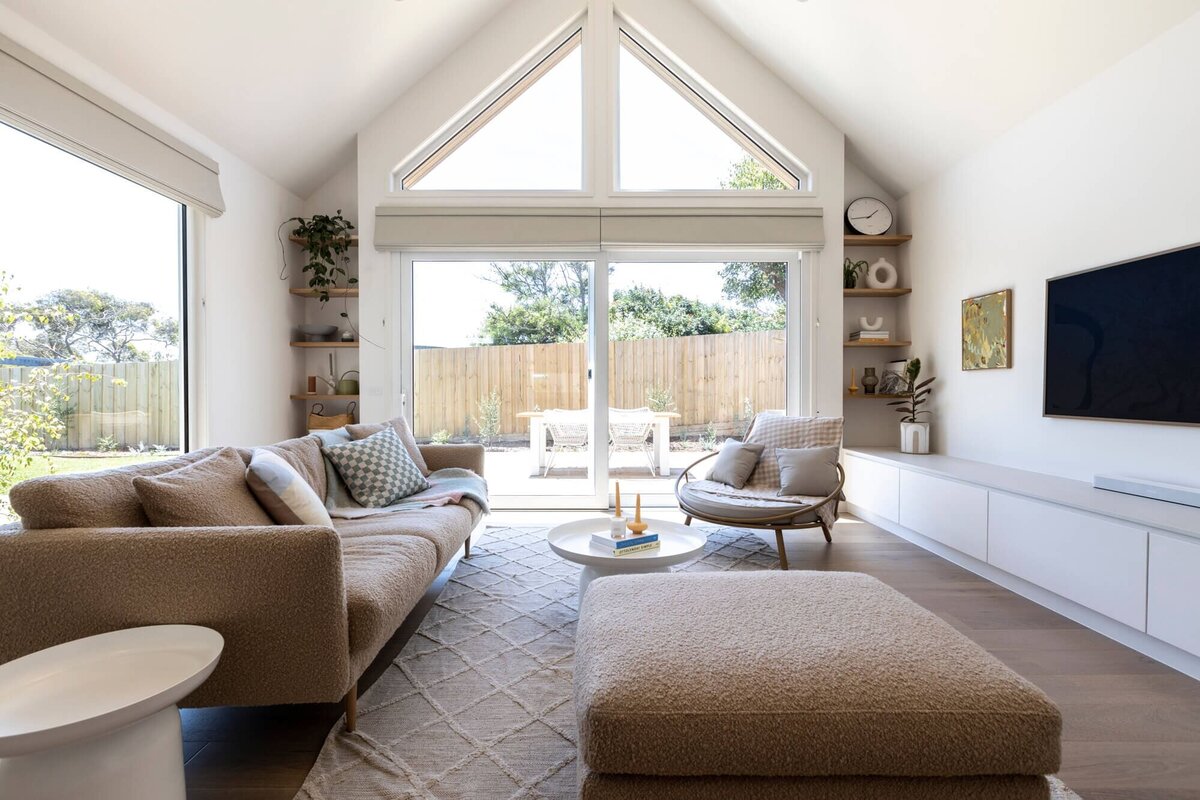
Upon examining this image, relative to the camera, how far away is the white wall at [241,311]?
359cm

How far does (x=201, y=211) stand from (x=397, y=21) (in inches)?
66.0

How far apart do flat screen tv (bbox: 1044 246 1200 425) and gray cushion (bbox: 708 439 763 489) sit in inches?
62.6

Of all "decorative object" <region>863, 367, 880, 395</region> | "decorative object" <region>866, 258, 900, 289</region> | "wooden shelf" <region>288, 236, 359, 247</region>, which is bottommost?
"decorative object" <region>863, 367, 880, 395</region>

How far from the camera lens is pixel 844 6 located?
3523 millimetres

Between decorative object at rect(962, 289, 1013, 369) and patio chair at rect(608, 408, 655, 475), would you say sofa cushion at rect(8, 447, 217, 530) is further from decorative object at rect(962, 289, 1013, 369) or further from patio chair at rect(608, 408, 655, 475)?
decorative object at rect(962, 289, 1013, 369)

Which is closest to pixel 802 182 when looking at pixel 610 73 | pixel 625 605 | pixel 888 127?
pixel 888 127

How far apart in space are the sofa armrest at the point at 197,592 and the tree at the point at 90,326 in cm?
150

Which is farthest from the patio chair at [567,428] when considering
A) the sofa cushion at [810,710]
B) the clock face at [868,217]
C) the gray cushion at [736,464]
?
the sofa cushion at [810,710]

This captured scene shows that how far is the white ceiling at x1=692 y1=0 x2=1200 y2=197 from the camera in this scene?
2805 millimetres

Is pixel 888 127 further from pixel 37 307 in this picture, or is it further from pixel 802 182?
pixel 37 307

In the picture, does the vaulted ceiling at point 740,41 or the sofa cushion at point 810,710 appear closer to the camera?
the sofa cushion at point 810,710

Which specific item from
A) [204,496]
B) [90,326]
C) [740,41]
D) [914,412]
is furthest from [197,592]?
[740,41]

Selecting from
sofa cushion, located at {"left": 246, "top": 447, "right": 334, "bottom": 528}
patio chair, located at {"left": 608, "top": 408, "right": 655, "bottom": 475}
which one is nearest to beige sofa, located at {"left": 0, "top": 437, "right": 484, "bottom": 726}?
sofa cushion, located at {"left": 246, "top": 447, "right": 334, "bottom": 528}

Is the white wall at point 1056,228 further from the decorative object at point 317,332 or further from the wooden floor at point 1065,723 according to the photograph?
the decorative object at point 317,332
